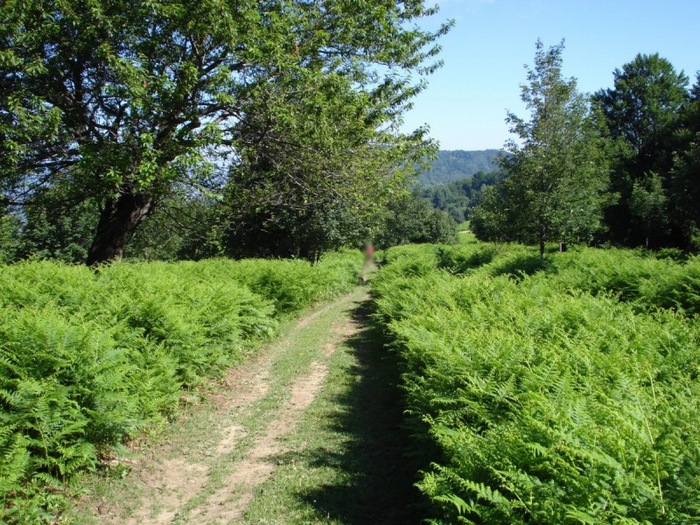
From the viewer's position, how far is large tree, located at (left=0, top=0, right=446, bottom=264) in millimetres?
8914

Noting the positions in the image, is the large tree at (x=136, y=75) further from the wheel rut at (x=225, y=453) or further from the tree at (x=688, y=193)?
the tree at (x=688, y=193)

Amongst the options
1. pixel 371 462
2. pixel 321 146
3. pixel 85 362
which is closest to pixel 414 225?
pixel 321 146

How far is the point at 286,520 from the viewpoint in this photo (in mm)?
4207

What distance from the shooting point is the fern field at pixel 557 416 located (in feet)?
7.50

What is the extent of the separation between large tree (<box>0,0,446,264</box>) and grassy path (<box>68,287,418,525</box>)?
5.22m

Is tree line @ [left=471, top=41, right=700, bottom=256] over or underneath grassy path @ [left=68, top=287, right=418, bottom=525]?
over

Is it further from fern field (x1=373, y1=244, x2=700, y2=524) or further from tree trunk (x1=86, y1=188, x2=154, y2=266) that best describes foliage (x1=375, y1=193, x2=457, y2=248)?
fern field (x1=373, y1=244, x2=700, y2=524)

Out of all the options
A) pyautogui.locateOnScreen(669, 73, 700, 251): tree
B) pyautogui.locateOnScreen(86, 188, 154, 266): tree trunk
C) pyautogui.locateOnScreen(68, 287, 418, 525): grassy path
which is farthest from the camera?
pyautogui.locateOnScreen(669, 73, 700, 251): tree

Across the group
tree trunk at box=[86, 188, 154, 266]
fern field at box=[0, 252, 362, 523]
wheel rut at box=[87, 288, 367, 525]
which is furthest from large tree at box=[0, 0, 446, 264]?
wheel rut at box=[87, 288, 367, 525]

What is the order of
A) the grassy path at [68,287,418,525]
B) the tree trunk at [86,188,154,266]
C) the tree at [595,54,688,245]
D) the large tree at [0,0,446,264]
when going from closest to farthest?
the grassy path at [68,287,418,525] < the large tree at [0,0,446,264] < the tree trunk at [86,188,154,266] < the tree at [595,54,688,245]

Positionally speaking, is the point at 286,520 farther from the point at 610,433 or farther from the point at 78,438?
the point at 610,433

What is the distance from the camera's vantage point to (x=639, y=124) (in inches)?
1770

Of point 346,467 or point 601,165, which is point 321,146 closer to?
point 346,467

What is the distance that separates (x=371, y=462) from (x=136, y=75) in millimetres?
8557
